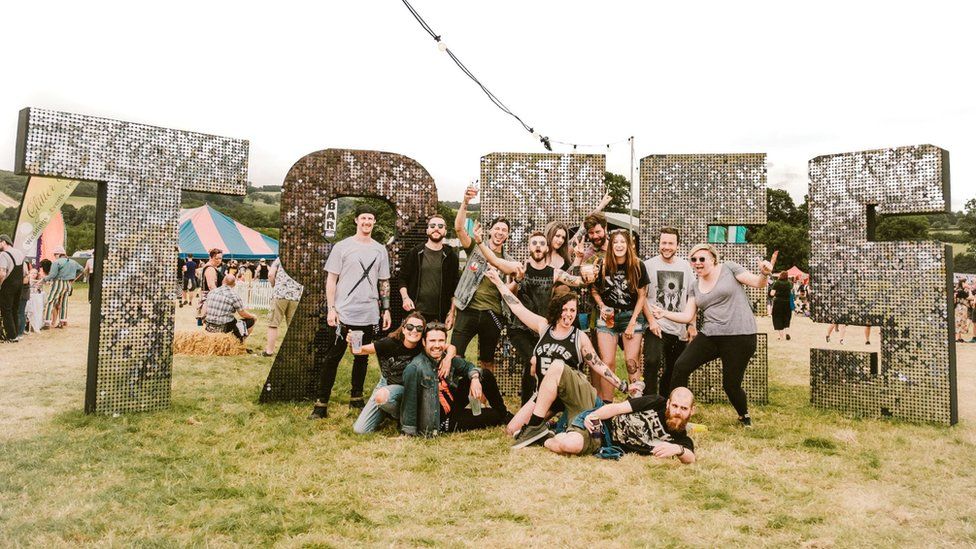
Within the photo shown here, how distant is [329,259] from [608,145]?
12.4 m

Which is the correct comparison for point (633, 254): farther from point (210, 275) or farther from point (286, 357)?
point (210, 275)

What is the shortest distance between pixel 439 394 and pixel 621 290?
2.03 meters

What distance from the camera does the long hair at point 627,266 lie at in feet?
19.2

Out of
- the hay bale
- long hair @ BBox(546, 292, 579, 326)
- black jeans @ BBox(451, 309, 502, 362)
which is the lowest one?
the hay bale

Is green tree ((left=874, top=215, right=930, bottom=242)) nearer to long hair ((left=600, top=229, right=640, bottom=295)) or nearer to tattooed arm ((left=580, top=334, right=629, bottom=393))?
long hair ((left=600, top=229, right=640, bottom=295))

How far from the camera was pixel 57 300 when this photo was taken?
1250 cm

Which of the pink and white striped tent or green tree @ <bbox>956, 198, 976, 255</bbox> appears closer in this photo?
the pink and white striped tent

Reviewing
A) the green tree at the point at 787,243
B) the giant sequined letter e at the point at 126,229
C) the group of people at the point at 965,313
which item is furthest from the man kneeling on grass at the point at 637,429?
the green tree at the point at 787,243

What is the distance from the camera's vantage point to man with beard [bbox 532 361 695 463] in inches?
181

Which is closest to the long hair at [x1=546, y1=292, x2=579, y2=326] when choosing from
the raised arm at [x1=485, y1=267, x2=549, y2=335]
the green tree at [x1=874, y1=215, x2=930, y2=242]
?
the raised arm at [x1=485, y1=267, x2=549, y2=335]

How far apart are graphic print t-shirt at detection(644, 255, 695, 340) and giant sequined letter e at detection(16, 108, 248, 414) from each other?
4795mm

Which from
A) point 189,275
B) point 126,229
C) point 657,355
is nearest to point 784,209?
point 189,275

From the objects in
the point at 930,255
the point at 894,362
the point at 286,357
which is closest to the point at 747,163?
the point at 930,255

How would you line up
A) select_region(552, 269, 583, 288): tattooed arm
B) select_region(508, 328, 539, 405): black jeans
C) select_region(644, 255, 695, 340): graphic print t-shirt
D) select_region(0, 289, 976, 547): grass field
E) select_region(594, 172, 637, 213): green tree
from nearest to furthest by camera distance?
select_region(0, 289, 976, 547): grass field → select_region(552, 269, 583, 288): tattooed arm → select_region(508, 328, 539, 405): black jeans → select_region(644, 255, 695, 340): graphic print t-shirt → select_region(594, 172, 637, 213): green tree
